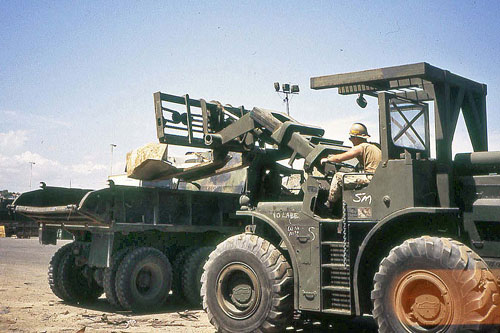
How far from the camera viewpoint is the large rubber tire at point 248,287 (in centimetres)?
751

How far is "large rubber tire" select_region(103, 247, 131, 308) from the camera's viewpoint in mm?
10688

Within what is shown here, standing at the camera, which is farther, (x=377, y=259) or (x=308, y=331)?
(x=308, y=331)

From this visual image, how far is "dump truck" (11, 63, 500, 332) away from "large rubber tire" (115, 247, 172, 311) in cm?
290

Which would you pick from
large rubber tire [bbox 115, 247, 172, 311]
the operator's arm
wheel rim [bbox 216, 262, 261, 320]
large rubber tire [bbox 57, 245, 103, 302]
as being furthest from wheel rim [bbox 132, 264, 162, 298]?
the operator's arm

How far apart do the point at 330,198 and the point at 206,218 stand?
209 inches

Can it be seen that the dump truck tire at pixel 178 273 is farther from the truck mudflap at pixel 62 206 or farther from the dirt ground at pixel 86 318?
the truck mudflap at pixel 62 206

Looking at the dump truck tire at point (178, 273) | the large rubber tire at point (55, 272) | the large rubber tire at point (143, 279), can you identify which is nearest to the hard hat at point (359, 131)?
the large rubber tire at point (143, 279)

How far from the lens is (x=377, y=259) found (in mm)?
7062

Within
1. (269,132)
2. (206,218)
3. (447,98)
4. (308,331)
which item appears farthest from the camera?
(206,218)

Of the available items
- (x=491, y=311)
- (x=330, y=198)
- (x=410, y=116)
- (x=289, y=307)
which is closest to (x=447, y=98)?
(x=410, y=116)

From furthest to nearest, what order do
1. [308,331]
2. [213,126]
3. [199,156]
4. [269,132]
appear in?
[199,156] < [213,126] < [269,132] < [308,331]

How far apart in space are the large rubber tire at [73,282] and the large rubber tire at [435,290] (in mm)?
7328

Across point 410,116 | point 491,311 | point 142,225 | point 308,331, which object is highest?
point 410,116

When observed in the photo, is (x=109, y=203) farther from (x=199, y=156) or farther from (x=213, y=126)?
(x=199, y=156)
